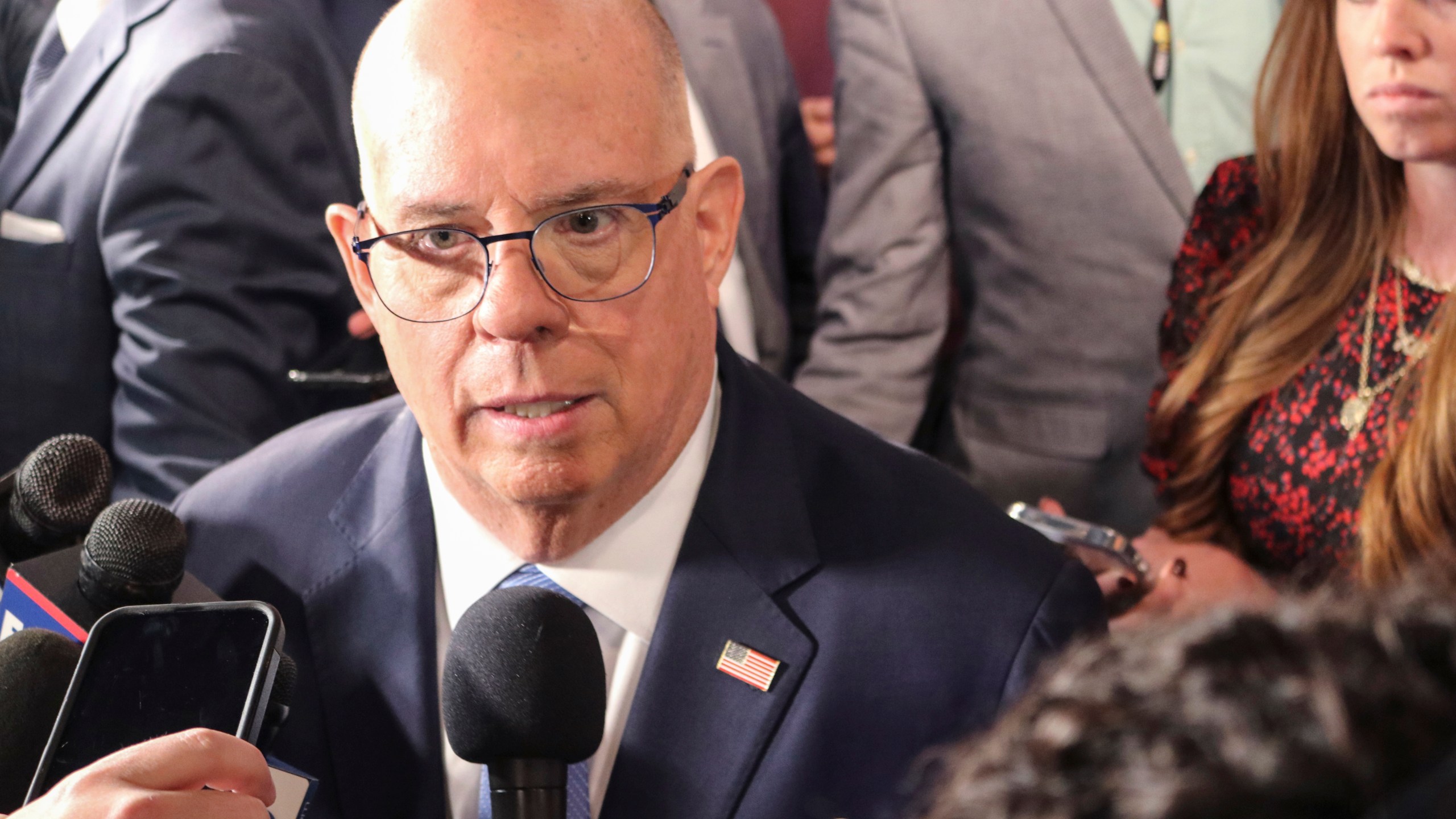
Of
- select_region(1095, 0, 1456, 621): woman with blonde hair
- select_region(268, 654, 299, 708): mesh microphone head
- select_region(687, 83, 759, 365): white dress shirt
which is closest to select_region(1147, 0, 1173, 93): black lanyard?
select_region(1095, 0, 1456, 621): woman with blonde hair

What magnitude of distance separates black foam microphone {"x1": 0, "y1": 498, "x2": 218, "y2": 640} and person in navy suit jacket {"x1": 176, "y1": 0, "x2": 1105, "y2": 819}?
0.28m

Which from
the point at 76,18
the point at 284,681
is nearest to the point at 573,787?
the point at 284,681

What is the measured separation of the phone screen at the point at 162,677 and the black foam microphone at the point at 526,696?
0.59 feet

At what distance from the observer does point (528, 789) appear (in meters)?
1.03

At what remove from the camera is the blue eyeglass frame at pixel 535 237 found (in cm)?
129

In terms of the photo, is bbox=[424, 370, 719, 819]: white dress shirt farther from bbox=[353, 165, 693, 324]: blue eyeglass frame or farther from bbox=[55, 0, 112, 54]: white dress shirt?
bbox=[55, 0, 112, 54]: white dress shirt

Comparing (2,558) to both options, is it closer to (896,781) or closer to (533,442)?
(533,442)

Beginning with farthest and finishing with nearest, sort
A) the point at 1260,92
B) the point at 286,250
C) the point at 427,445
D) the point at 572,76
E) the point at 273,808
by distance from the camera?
the point at 286,250, the point at 1260,92, the point at 427,445, the point at 572,76, the point at 273,808

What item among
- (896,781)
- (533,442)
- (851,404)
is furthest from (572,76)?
(851,404)

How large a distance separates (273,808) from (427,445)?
53cm

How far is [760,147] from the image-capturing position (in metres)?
2.58

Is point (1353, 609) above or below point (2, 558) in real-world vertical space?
above

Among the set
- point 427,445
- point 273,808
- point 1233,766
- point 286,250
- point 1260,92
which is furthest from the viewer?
point 286,250

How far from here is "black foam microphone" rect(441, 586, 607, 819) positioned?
104 centimetres
